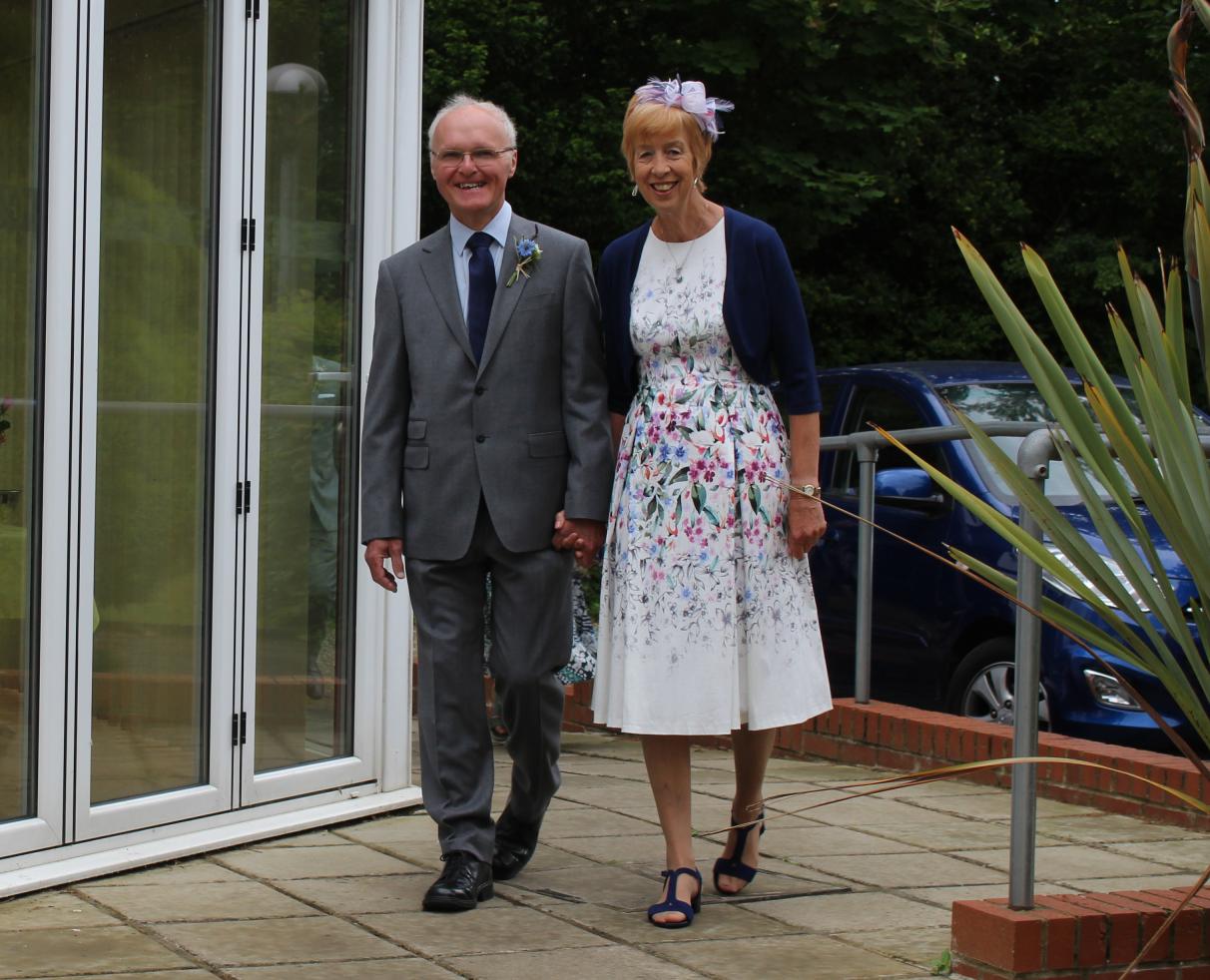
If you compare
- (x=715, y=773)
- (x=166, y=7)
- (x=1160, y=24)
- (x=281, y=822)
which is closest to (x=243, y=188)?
(x=166, y=7)

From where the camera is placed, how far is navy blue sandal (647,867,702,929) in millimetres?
4309

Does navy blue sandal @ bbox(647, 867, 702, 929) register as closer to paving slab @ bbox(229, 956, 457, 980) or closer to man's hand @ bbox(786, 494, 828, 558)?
paving slab @ bbox(229, 956, 457, 980)

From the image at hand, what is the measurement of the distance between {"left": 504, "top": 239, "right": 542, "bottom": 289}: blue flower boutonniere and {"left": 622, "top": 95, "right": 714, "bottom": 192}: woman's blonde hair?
1.10 feet

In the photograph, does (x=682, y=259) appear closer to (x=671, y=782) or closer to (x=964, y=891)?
(x=671, y=782)

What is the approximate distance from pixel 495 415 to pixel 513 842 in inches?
44.1

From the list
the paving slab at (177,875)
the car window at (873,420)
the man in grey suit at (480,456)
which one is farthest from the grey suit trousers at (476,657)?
the car window at (873,420)

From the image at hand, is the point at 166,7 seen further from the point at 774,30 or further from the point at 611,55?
the point at 611,55

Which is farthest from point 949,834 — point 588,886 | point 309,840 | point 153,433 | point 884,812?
point 153,433

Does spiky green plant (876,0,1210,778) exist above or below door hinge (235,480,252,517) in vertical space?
above

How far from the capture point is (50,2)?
4730 mm

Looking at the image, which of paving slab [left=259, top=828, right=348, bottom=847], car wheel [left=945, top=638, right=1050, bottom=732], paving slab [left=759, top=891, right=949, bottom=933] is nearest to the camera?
paving slab [left=759, top=891, right=949, bottom=933]

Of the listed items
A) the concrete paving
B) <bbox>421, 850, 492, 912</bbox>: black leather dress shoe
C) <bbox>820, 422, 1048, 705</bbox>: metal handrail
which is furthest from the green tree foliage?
<bbox>421, 850, 492, 912</bbox>: black leather dress shoe

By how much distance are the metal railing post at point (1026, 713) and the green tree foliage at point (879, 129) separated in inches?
540

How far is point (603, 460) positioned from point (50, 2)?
1788mm
